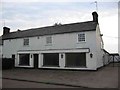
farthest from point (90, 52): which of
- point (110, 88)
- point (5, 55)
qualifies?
point (5, 55)

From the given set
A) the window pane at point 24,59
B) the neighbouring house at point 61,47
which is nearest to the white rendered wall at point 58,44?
the neighbouring house at point 61,47

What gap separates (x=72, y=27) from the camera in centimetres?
2669

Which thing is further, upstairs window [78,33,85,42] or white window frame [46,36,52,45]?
white window frame [46,36,52,45]

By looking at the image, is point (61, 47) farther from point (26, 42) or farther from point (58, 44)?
point (26, 42)

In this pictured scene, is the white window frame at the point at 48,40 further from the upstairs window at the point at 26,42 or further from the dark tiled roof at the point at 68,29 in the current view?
the upstairs window at the point at 26,42

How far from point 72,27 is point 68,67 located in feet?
20.4

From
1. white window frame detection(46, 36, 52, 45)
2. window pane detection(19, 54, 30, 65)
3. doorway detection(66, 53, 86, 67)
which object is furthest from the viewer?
window pane detection(19, 54, 30, 65)

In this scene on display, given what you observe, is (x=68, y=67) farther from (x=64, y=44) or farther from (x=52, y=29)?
(x=52, y=29)

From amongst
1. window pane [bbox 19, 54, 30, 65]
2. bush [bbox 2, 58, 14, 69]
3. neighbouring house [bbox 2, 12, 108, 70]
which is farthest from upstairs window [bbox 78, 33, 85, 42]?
bush [bbox 2, 58, 14, 69]

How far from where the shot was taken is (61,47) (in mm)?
25922

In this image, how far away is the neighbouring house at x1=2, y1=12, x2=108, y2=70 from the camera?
23.7 m

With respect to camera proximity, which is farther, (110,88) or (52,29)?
(52,29)

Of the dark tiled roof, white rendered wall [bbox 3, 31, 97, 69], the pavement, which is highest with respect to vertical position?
the dark tiled roof

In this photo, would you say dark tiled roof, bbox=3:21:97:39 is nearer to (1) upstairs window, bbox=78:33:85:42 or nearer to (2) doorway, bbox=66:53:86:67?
(1) upstairs window, bbox=78:33:85:42
